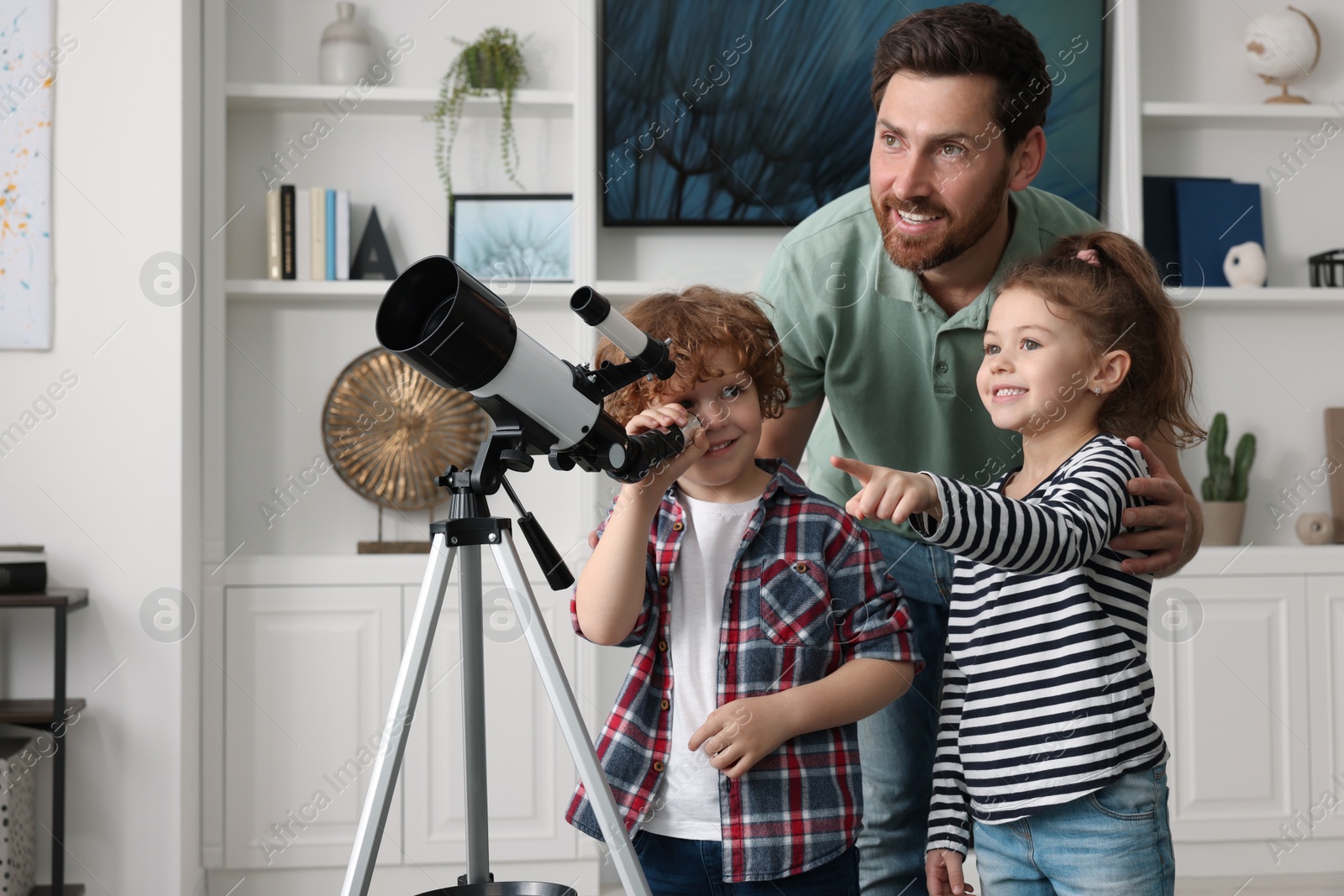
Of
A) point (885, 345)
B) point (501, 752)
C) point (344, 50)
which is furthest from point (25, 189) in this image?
point (885, 345)

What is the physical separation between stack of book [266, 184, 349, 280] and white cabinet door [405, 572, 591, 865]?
858 millimetres

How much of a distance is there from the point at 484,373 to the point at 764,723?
0.44 meters

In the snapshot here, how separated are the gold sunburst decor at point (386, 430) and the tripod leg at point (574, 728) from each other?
1.85 meters

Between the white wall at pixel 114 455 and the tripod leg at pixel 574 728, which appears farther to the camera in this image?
the white wall at pixel 114 455

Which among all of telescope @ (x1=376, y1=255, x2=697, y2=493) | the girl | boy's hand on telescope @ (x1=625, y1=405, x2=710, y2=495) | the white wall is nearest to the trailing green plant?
the girl

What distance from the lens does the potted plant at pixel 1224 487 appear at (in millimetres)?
2699

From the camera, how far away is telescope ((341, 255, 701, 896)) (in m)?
0.84

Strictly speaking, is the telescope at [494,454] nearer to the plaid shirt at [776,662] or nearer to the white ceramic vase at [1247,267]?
the plaid shirt at [776,662]

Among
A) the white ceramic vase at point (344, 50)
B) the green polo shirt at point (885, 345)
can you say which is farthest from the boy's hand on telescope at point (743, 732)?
the white ceramic vase at point (344, 50)

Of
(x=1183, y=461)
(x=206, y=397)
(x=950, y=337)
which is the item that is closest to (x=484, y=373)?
(x=950, y=337)

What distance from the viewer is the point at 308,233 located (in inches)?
104

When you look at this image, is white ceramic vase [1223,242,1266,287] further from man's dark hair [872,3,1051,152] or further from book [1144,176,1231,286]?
man's dark hair [872,3,1051,152]

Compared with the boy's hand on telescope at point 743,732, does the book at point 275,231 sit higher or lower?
higher

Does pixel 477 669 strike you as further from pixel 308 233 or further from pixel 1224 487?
pixel 1224 487
